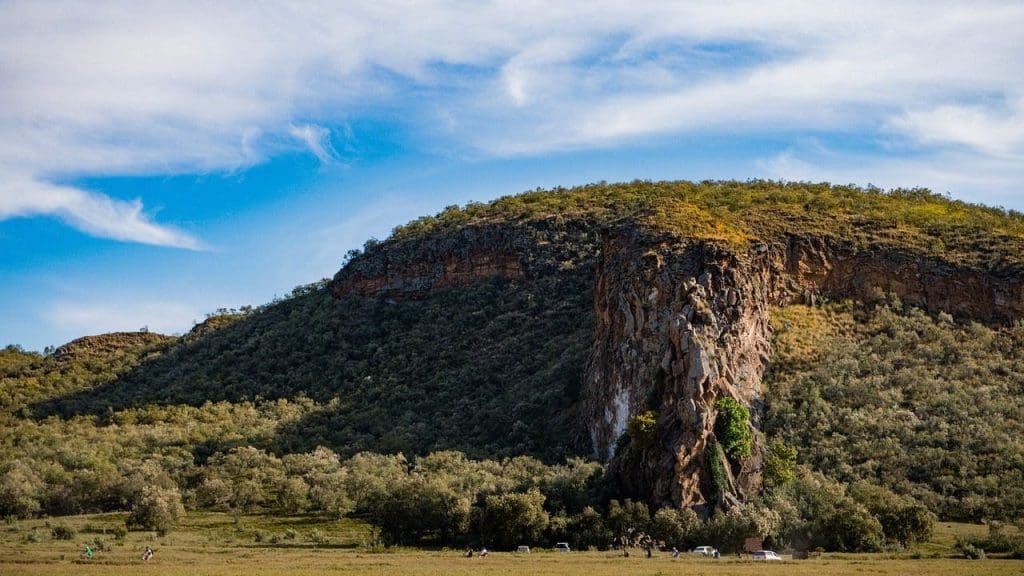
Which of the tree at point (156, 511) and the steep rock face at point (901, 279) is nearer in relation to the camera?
the tree at point (156, 511)

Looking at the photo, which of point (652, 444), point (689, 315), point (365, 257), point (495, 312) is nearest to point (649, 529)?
point (652, 444)

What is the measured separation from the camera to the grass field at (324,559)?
58906 millimetres

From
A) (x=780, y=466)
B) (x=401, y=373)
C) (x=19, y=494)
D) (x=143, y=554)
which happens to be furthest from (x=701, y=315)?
(x=19, y=494)

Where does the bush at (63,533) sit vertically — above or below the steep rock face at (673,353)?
below

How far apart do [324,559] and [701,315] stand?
104 ft

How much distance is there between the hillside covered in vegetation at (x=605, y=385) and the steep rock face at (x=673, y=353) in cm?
22

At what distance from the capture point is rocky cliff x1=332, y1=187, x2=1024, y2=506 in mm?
77438

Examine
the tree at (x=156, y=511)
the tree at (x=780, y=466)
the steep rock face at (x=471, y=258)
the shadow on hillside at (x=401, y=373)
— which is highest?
the steep rock face at (x=471, y=258)

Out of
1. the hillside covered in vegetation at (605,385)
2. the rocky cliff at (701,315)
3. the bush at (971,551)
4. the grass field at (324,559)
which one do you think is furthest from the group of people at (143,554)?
the bush at (971,551)

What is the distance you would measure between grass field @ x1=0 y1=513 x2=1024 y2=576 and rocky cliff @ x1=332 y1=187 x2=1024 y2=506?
28.0 ft

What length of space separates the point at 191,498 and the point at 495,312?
3667 centimetres

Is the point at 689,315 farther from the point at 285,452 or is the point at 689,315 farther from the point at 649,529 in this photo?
the point at 285,452

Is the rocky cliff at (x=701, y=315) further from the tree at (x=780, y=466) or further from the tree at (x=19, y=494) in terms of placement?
the tree at (x=19, y=494)

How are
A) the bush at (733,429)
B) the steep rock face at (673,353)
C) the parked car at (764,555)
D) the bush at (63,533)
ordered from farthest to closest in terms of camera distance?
the bush at (733,429)
the bush at (63,533)
the steep rock face at (673,353)
the parked car at (764,555)
